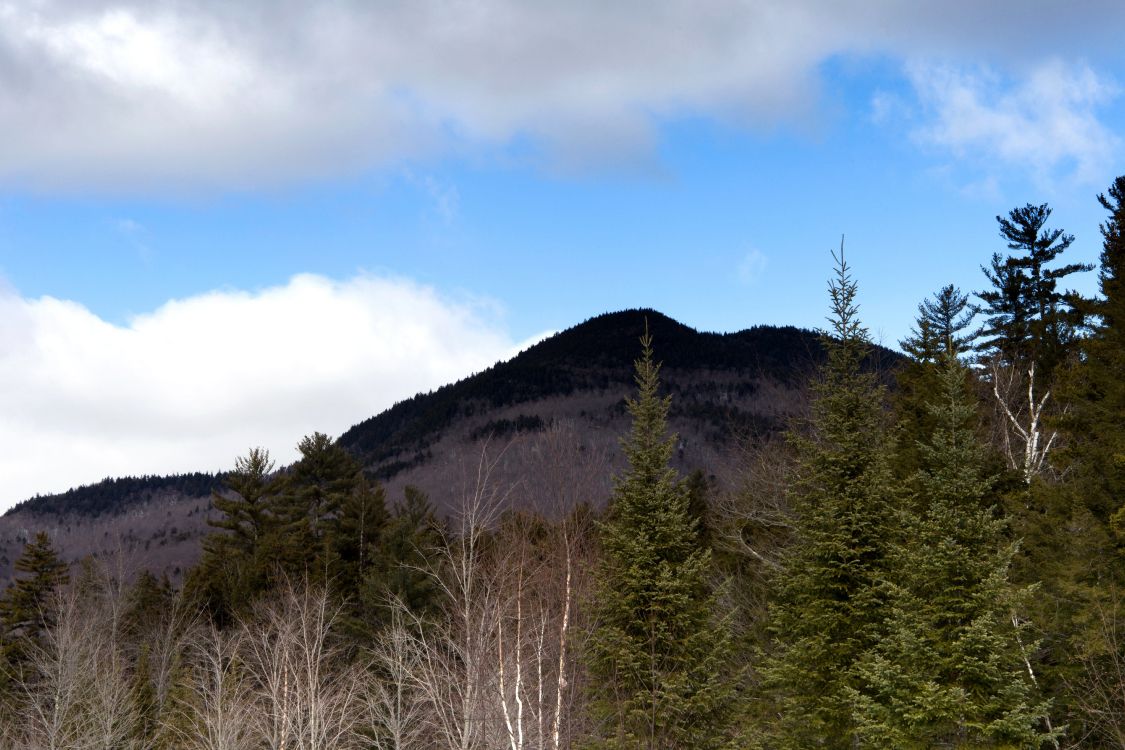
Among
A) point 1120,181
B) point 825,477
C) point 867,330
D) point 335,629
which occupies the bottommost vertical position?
→ point 335,629

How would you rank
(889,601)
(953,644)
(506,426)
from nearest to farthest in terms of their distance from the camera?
(953,644) → (889,601) → (506,426)

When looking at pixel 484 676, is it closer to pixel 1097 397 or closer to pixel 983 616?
pixel 983 616

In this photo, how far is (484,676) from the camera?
19.3m

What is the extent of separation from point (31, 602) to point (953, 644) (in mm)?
56793

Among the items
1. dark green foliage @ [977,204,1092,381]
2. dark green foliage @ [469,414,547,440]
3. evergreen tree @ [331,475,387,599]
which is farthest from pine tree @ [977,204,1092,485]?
dark green foliage @ [469,414,547,440]

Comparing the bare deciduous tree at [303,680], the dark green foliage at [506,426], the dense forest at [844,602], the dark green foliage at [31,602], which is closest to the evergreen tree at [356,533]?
the bare deciduous tree at [303,680]

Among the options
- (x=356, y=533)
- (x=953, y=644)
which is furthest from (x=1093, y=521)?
(x=356, y=533)

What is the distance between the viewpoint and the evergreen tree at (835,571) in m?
20.0

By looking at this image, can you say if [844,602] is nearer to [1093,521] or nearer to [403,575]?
[1093,521]

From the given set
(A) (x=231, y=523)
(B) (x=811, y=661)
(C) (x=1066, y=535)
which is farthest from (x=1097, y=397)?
(A) (x=231, y=523)

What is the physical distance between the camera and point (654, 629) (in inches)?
814

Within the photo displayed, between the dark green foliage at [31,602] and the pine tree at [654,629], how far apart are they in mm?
45330

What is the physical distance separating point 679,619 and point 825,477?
15.7ft

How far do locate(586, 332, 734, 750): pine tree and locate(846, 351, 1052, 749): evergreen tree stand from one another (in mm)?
3478
